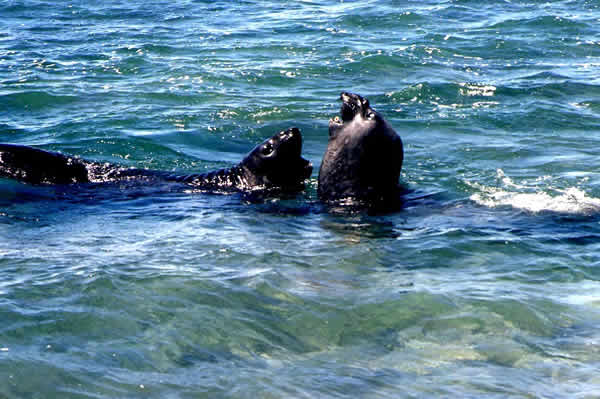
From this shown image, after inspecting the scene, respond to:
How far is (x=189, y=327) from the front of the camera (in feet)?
14.7

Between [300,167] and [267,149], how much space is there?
31 centimetres

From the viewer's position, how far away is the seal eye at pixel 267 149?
7316 millimetres

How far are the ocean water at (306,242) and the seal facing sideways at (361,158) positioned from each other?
25 cm

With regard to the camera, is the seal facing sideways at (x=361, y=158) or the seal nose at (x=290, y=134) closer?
the seal facing sideways at (x=361, y=158)

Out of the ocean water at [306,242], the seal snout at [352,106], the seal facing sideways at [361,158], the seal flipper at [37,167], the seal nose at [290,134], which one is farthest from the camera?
the seal flipper at [37,167]

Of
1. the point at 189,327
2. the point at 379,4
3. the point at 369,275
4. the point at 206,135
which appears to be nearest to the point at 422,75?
the point at 206,135

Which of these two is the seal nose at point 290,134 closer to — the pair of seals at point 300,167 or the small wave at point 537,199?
the pair of seals at point 300,167

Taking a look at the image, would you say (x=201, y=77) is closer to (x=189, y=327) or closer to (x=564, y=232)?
(x=564, y=232)

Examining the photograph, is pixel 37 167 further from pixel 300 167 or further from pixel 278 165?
pixel 300 167

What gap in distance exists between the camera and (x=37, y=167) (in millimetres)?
7516

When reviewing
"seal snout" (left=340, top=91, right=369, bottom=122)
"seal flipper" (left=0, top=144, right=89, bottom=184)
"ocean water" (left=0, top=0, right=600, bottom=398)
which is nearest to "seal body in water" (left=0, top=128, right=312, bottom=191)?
"seal flipper" (left=0, top=144, right=89, bottom=184)

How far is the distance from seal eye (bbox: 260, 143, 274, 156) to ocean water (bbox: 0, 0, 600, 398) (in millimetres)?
484

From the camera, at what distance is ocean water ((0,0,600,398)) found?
13.3ft

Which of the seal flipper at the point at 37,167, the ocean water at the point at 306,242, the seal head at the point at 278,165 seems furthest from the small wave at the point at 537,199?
the seal flipper at the point at 37,167
